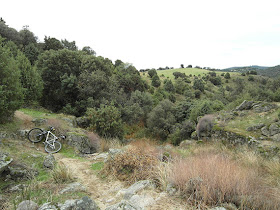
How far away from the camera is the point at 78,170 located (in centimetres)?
592

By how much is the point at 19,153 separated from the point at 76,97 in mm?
15842

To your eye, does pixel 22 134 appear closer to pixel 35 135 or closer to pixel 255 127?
pixel 35 135

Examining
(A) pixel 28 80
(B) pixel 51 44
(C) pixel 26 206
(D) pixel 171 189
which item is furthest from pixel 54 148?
(B) pixel 51 44

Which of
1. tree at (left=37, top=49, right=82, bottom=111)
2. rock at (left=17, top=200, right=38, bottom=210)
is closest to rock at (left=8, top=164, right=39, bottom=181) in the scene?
rock at (left=17, top=200, right=38, bottom=210)

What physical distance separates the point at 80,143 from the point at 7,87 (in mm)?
4939

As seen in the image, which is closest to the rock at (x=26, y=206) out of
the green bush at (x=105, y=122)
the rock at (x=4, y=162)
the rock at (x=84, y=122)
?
the rock at (x=4, y=162)

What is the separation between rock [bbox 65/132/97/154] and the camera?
9750 mm

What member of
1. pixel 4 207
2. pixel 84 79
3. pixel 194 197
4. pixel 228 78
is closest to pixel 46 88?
pixel 84 79

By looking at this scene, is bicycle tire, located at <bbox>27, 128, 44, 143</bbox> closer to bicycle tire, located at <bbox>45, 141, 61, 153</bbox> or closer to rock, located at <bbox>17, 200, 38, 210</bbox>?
bicycle tire, located at <bbox>45, 141, 61, 153</bbox>

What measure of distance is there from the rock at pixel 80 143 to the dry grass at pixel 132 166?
506 centimetres

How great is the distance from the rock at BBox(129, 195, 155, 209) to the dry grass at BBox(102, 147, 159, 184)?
813 millimetres

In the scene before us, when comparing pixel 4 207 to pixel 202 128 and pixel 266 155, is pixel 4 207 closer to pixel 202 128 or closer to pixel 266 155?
pixel 266 155

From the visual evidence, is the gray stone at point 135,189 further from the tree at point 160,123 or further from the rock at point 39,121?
the tree at point 160,123

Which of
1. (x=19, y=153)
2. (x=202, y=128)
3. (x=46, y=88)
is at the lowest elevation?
(x=202, y=128)
